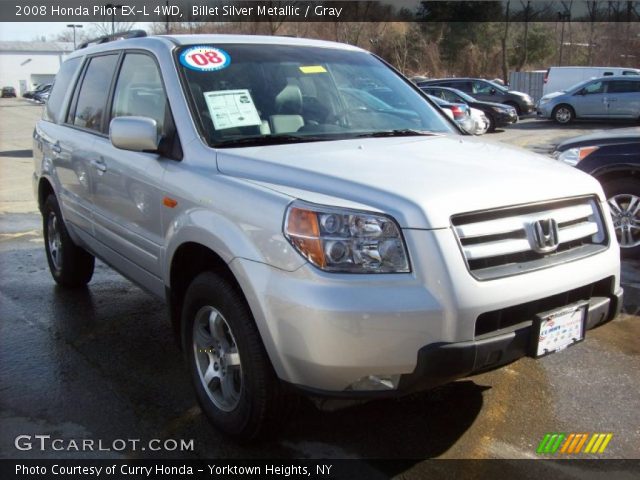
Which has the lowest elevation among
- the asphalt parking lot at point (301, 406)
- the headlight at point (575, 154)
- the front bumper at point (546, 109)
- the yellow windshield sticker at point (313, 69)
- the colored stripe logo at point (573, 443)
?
the colored stripe logo at point (573, 443)

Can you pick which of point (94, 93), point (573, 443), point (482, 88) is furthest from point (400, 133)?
point (482, 88)

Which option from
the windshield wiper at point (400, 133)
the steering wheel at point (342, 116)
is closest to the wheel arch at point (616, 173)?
the windshield wiper at point (400, 133)

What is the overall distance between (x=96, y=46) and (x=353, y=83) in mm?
2051

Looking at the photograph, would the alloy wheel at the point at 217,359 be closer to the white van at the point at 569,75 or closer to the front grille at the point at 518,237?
the front grille at the point at 518,237

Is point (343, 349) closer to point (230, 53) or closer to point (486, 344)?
point (486, 344)

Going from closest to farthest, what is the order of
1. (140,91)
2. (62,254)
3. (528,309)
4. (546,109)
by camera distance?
(528,309)
(140,91)
(62,254)
(546,109)

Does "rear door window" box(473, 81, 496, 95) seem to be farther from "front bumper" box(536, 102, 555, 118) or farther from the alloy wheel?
the alloy wheel

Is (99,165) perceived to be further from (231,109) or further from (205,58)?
(231,109)

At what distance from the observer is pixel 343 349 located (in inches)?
93.9

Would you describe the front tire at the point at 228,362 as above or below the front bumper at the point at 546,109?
below

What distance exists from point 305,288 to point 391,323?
350 mm

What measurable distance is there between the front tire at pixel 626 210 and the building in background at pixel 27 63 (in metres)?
89.8

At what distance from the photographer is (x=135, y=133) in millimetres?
3180

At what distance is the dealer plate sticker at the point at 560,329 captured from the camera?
8.63 ft
